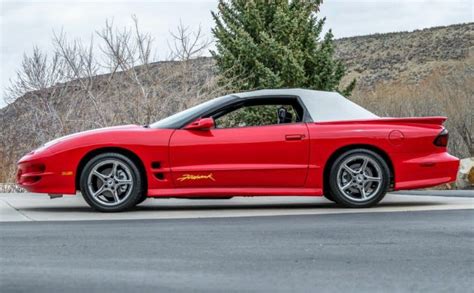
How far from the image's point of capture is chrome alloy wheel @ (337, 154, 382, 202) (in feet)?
33.0

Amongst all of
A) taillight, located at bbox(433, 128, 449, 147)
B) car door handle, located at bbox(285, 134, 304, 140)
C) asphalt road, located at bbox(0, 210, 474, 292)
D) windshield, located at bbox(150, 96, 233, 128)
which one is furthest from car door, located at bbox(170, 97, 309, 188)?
taillight, located at bbox(433, 128, 449, 147)

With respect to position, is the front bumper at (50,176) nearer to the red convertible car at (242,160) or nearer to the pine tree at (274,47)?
the red convertible car at (242,160)

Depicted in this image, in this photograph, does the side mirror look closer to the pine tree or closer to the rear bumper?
the rear bumper

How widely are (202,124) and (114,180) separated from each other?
114cm

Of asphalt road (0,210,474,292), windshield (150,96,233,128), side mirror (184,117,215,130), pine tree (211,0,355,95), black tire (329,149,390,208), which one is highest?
pine tree (211,0,355,95)

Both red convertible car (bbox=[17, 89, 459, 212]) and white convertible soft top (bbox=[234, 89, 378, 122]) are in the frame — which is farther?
white convertible soft top (bbox=[234, 89, 378, 122])

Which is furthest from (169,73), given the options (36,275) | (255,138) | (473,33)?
(473,33)

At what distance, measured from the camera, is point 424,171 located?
10266 mm

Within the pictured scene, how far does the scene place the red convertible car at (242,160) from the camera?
9.90m

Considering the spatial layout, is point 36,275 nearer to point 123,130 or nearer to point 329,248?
point 329,248

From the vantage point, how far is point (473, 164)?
56.9 feet

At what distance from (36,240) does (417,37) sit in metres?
86.6

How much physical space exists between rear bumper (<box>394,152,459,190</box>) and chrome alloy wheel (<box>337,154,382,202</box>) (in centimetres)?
26

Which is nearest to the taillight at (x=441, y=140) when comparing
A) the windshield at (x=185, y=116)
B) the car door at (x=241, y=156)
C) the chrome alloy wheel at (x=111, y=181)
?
the car door at (x=241, y=156)
